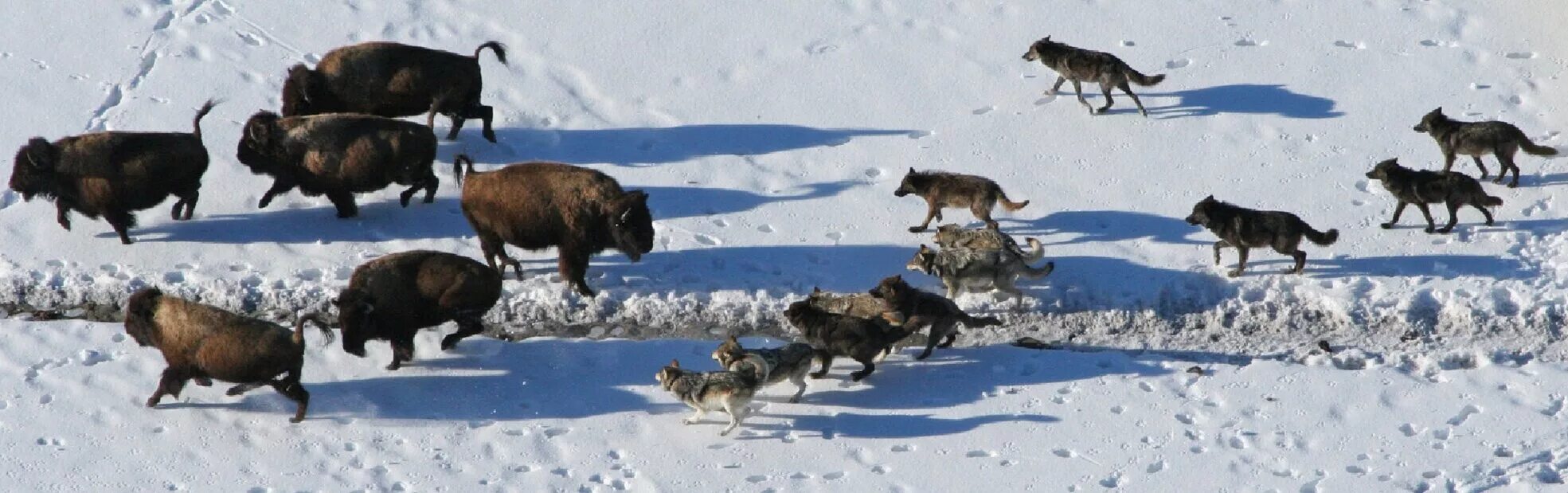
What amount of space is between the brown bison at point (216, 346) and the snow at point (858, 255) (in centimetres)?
32

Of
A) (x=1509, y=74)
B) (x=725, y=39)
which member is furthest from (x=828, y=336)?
(x=1509, y=74)

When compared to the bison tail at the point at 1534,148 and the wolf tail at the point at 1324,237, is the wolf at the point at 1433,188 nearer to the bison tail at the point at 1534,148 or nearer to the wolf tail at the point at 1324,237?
the wolf tail at the point at 1324,237

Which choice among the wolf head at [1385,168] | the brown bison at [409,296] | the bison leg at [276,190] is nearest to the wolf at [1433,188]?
the wolf head at [1385,168]

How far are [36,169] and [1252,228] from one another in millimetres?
10544

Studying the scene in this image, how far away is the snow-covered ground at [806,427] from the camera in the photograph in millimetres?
15133

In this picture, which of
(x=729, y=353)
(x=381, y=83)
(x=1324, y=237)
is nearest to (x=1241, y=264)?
(x=1324, y=237)

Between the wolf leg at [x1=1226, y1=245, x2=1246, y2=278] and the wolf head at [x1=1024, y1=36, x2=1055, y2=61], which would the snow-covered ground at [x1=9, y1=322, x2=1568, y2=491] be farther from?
the wolf head at [x1=1024, y1=36, x2=1055, y2=61]

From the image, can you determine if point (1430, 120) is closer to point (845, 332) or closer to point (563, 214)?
point (845, 332)

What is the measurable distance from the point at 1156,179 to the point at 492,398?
6693 millimetres

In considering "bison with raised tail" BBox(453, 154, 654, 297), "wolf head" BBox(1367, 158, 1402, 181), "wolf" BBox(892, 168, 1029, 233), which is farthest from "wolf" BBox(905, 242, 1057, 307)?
"wolf head" BBox(1367, 158, 1402, 181)

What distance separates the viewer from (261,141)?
1842cm

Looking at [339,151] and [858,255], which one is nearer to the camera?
[858,255]

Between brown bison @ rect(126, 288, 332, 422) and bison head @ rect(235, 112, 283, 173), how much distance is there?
→ 268cm

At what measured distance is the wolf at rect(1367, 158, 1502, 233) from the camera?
17.8 meters
